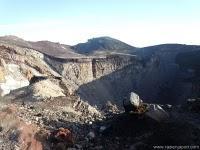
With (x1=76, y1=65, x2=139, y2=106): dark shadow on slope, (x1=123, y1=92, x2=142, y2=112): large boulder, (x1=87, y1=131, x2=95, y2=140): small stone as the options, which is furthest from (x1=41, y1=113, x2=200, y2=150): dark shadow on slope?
(x1=76, y1=65, x2=139, y2=106): dark shadow on slope

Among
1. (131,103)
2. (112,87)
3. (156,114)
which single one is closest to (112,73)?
(112,87)

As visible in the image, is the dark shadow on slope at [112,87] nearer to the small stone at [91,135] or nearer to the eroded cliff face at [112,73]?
the eroded cliff face at [112,73]

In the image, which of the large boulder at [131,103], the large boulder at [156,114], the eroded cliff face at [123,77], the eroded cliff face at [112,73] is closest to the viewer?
the large boulder at [156,114]

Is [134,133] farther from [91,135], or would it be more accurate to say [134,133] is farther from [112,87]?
[112,87]

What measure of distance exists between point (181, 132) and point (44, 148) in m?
6.82

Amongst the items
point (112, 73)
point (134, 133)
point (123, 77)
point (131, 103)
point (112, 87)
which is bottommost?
point (112, 87)

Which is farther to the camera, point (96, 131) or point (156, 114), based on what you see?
point (96, 131)

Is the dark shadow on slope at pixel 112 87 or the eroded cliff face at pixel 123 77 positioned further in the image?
the eroded cliff face at pixel 123 77

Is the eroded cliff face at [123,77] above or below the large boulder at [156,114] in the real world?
below

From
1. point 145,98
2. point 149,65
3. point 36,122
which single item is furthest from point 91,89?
point 36,122

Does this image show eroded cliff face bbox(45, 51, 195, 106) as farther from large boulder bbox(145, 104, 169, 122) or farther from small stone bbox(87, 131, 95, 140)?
small stone bbox(87, 131, 95, 140)

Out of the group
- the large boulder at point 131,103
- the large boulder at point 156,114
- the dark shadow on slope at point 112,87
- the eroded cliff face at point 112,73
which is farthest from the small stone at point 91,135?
the dark shadow on slope at point 112,87

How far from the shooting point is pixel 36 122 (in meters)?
23.1

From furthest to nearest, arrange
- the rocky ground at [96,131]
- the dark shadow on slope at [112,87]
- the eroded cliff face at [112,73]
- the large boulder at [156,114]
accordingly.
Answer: the dark shadow on slope at [112,87] < the eroded cliff face at [112,73] < the large boulder at [156,114] < the rocky ground at [96,131]
